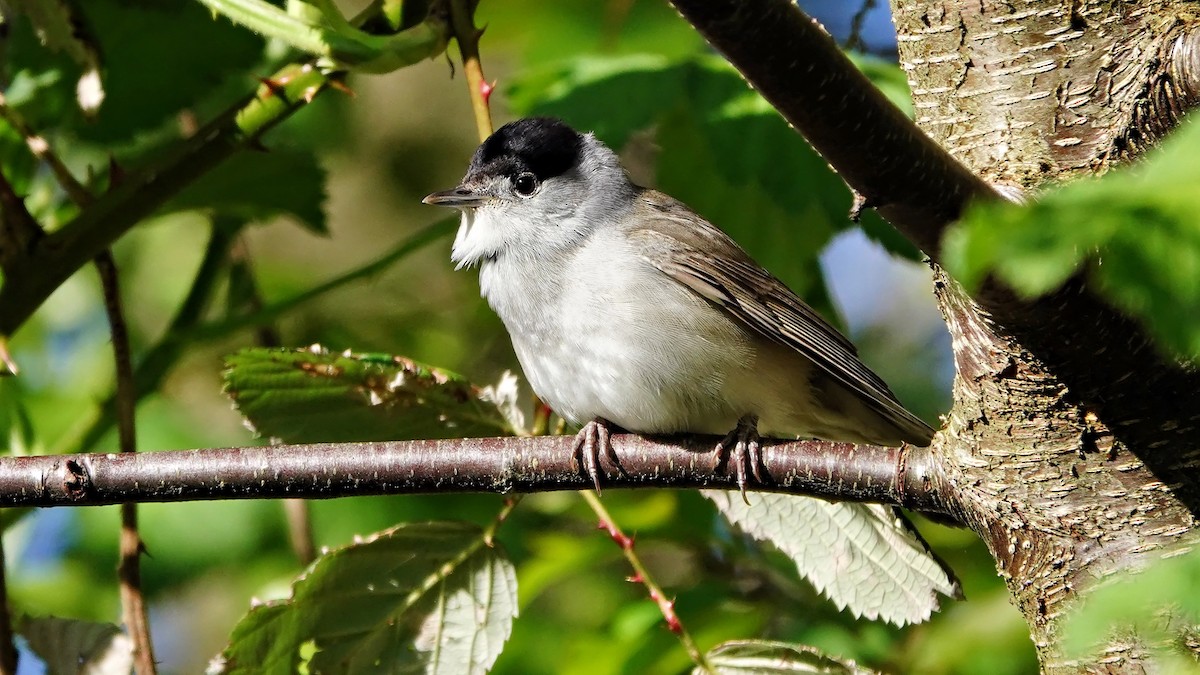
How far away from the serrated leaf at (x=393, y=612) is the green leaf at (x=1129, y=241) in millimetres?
2208

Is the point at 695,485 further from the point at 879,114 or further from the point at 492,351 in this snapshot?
the point at 492,351

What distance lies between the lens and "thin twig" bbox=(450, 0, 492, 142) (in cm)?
317

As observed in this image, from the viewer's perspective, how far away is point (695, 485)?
8.88ft

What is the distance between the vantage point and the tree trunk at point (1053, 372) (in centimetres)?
206

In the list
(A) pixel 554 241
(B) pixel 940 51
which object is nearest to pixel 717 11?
(B) pixel 940 51

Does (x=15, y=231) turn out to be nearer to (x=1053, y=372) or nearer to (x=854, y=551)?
(x=854, y=551)

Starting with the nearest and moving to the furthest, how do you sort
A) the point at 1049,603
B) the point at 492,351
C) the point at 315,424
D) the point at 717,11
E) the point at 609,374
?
1. the point at 717,11
2. the point at 1049,603
3. the point at 315,424
4. the point at 609,374
5. the point at 492,351

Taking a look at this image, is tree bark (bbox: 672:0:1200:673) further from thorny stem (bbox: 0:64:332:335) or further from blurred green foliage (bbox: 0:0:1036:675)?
thorny stem (bbox: 0:64:332:335)

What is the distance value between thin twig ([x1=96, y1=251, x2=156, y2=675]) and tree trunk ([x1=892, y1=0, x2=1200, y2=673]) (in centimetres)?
202

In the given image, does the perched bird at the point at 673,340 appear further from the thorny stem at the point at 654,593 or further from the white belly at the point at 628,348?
the thorny stem at the point at 654,593

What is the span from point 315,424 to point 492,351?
3.01 meters

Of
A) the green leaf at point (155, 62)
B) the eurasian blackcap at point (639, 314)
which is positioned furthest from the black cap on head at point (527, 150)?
the green leaf at point (155, 62)

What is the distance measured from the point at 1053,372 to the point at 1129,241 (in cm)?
124

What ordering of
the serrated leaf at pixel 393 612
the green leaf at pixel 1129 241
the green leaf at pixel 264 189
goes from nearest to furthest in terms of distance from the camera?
the green leaf at pixel 1129 241 < the serrated leaf at pixel 393 612 < the green leaf at pixel 264 189
